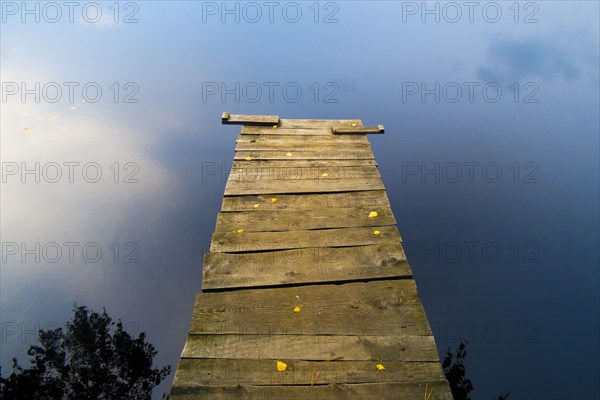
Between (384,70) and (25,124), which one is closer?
(25,124)

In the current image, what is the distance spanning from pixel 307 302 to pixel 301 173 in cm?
156

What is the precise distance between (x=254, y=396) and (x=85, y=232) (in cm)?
289

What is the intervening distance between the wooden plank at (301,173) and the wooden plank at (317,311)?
131 centimetres

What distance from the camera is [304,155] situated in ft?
13.0

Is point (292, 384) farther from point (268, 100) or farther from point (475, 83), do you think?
point (475, 83)

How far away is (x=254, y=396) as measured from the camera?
185 centimetres

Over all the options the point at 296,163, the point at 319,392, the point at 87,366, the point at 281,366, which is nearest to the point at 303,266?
the point at 281,366

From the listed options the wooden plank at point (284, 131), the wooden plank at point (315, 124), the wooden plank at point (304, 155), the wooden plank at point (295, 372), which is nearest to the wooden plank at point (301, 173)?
the wooden plank at point (304, 155)

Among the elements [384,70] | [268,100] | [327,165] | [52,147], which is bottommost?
[327,165]

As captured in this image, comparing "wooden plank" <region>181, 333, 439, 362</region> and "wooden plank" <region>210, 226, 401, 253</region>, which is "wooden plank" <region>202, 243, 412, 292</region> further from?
"wooden plank" <region>181, 333, 439, 362</region>

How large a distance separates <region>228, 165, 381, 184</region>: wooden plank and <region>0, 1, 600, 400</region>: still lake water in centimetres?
91

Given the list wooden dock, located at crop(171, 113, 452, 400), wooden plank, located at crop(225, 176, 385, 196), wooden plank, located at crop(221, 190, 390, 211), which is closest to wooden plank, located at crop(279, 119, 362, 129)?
wooden dock, located at crop(171, 113, 452, 400)

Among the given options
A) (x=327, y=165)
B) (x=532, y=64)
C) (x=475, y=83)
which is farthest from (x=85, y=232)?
(x=532, y=64)

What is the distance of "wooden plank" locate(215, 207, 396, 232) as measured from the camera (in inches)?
115
